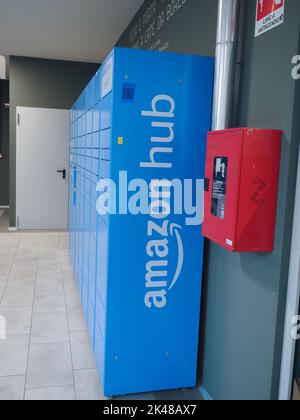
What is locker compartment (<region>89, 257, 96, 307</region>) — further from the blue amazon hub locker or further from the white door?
the white door

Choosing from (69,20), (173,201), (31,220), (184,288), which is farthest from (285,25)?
(31,220)

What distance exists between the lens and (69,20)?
477 cm

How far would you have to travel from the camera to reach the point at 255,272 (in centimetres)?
191

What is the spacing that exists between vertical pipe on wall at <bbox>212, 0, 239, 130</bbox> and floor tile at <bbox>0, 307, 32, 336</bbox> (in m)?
2.29

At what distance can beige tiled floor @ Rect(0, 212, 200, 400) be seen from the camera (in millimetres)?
2473

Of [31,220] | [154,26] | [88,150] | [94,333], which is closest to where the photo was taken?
[94,333]

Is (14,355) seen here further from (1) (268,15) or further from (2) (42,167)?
(2) (42,167)

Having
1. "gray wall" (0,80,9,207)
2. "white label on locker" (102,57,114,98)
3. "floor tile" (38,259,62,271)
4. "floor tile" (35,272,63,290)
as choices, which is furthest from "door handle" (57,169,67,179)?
"white label on locker" (102,57,114,98)

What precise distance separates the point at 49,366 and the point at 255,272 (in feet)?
5.36

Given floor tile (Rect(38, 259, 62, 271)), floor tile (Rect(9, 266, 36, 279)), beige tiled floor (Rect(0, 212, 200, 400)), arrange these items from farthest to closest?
1. floor tile (Rect(38, 259, 62, 271))
2. floor tile (Rect(9, 266, 36, 279))
3. beige tiled floor (Rect(0, 212, 200, 400))

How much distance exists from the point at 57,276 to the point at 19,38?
3428 millimetres

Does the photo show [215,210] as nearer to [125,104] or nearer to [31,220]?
[125,104]

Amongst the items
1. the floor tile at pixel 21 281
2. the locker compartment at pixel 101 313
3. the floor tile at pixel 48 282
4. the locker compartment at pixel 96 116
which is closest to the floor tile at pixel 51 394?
the locker compartment at pixel 101 313

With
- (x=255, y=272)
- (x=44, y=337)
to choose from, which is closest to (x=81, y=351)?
(x=44, y=337)
